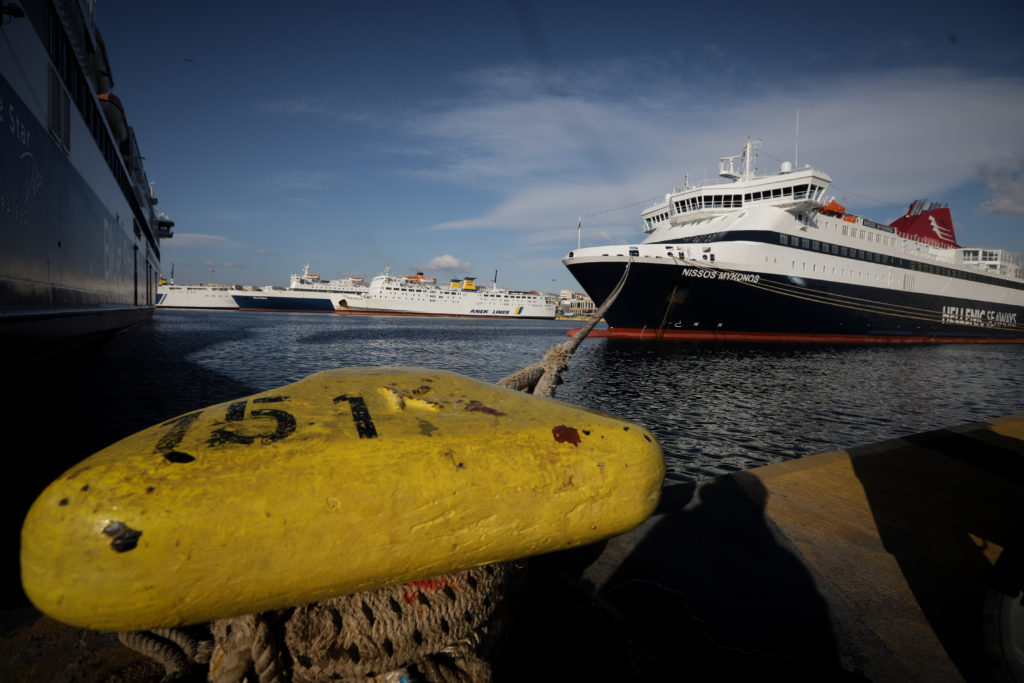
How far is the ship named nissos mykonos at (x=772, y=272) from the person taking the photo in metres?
22.8

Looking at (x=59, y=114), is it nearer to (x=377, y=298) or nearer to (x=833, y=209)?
(x=833, y=209)

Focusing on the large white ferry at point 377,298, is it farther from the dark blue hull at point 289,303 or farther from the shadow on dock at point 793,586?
the shadow on dock at point 793,586

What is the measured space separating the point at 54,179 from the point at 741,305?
24.8 m

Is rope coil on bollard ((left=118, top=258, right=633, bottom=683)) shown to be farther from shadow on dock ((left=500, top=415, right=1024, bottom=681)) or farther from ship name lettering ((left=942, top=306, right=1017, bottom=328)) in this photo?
ship name lettering ((left=942, top=306, right=1017, bottom=328))

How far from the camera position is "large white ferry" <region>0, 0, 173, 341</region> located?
16.7ft

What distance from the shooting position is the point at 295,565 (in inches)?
38.9

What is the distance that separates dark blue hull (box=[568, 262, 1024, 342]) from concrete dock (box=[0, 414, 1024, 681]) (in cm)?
1959

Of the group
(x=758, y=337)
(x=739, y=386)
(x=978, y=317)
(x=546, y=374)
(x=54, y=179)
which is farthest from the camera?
(x=978, y=317)

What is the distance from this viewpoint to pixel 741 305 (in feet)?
76.8

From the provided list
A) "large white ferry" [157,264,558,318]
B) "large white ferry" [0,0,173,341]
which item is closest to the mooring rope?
"large white ferry" [0,0,173,341]

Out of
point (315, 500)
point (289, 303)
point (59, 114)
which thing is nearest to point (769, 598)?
point (315, 500)

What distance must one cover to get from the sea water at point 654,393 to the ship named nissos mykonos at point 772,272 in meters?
3.83

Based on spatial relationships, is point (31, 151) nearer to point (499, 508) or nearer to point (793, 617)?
point (499, 508)

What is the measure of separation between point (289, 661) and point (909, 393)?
14767mm
